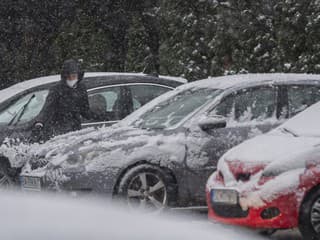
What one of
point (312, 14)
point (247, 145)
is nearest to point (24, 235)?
point (247, 145)

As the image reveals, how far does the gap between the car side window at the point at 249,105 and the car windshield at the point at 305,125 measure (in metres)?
0.88

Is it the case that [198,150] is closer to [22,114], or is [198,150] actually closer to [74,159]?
[74,159]

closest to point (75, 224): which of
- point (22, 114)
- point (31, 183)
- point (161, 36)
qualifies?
point (31, 183)

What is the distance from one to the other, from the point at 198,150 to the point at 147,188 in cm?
71

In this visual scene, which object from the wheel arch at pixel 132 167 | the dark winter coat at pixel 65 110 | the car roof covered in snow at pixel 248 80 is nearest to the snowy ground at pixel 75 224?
the wheel arch at pixel 132 167

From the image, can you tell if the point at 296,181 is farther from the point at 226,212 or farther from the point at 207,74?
the point at 207,74

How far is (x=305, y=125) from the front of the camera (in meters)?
9.26

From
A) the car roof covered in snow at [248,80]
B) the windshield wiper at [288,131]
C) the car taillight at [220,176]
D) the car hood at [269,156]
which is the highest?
the car roof covered in snow at [248,80]

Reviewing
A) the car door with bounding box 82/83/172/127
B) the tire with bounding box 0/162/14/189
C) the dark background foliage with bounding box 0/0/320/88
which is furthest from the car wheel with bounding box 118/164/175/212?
the dark background foliage with bounding box 0/0/320/88

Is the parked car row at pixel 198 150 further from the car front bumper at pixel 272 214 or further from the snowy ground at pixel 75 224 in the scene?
the snowy ground at pixel 75 224

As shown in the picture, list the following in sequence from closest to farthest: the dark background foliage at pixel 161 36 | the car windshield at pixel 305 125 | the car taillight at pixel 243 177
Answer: the car taillight at pixel 243 177 → the car windshield at pixel 305 125 → the dark background foliage at pixel 161 36

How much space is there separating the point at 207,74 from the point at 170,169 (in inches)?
351

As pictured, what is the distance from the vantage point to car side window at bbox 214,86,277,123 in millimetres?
10398

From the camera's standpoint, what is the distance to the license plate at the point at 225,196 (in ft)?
28.6
